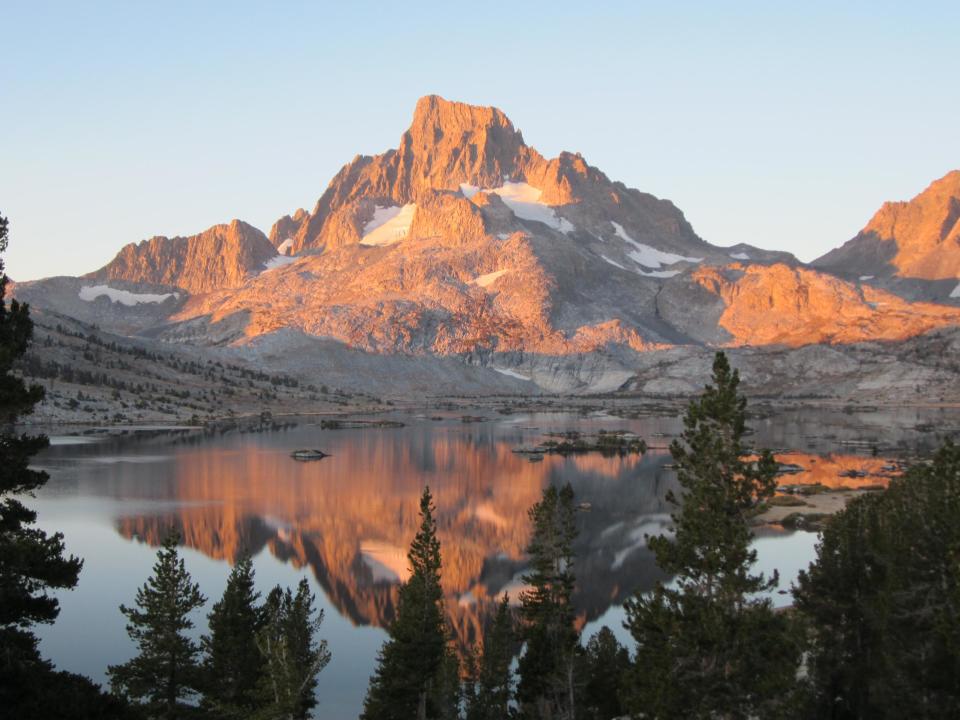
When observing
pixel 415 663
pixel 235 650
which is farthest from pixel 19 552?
pixel 415 663

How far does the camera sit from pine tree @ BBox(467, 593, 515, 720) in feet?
111

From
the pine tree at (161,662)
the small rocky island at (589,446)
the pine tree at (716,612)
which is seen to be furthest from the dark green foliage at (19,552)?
the small rocky island at (589,446)

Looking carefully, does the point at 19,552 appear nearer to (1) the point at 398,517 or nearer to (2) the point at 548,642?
(2) the point at 548,642

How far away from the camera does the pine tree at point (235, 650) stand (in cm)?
3234

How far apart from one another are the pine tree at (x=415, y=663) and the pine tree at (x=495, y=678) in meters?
1.34

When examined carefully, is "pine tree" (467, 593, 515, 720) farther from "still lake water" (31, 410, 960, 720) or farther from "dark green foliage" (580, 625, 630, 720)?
"still lake water" (31, 410, 960, 720)

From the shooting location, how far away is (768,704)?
22.7m

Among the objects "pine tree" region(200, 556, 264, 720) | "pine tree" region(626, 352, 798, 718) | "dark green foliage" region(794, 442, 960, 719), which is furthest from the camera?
"pine tree" region(200, 556, 264, 720)

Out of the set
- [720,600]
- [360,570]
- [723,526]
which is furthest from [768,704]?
[360,570]

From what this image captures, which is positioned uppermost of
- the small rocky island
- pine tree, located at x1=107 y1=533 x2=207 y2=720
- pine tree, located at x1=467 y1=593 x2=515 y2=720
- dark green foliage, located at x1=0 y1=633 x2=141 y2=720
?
dark green foliage, located at x1=0 y1=633 x2=141 y2=720

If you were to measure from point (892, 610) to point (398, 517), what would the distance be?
53410 millimetres

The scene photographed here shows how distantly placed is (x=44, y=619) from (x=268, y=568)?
37.9 metres

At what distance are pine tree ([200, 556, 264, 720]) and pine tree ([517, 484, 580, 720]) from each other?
960 centimetres

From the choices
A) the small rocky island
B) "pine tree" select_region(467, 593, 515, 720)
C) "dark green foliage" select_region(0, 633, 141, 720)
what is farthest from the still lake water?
"dark green foliage" select_region(0, 633, 141, 720)
